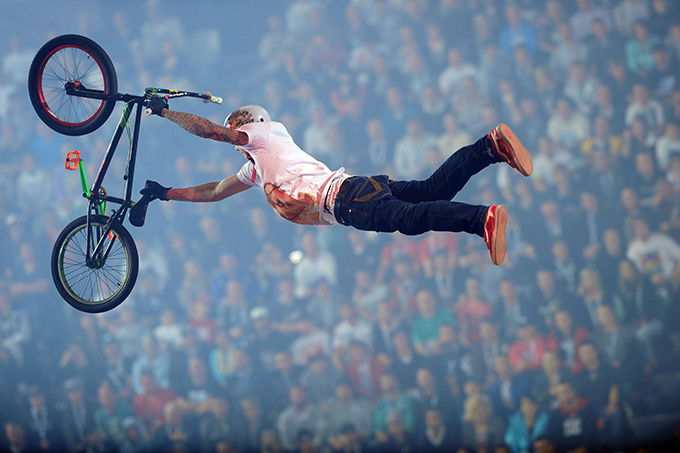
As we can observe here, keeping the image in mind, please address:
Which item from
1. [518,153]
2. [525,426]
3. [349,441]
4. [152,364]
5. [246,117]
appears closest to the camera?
[518,153]

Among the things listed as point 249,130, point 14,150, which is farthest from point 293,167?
point 14,150

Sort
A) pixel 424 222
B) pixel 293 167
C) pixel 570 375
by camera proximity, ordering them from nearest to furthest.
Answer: pixel 424 222 → pixel 293 167 → pixel 570 375

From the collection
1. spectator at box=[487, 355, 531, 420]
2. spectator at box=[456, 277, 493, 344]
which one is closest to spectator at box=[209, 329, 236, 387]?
spectator at box=[456, 277, 493, 344]

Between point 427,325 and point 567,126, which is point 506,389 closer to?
point 427,325

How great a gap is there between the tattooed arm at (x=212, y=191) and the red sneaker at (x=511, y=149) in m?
1.16

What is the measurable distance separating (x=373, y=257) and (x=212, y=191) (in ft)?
8.26

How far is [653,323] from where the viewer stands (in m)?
5.30

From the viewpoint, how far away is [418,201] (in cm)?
296

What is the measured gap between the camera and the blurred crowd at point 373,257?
207 inches

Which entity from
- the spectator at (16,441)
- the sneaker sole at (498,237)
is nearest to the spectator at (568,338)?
the sneaker sole at (498,237)

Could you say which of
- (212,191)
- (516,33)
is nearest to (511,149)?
(212,191)

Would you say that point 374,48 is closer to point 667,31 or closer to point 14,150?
point 667,31

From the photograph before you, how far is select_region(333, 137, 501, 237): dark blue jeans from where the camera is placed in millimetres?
2568

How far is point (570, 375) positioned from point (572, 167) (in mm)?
1648
